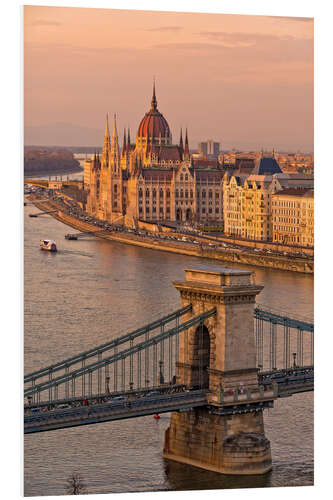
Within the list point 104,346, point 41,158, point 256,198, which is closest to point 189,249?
point 256,198

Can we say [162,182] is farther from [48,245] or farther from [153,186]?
[48,245]

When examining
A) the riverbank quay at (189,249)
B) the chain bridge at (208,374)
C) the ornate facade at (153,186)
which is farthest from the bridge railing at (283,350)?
the ornate facade at (153,186)

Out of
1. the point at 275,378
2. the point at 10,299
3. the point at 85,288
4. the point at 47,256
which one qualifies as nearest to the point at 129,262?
the point at 47,256

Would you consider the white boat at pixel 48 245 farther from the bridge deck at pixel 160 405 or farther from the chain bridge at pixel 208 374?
the chain bridge at pixel 208 374

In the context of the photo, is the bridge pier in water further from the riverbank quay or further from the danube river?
the riverbank quay

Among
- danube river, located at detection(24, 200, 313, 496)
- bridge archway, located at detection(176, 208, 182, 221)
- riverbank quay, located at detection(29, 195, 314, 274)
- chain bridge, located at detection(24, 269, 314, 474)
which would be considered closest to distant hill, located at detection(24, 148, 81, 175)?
danube river, located at detection(24, 200, 313, 496)
